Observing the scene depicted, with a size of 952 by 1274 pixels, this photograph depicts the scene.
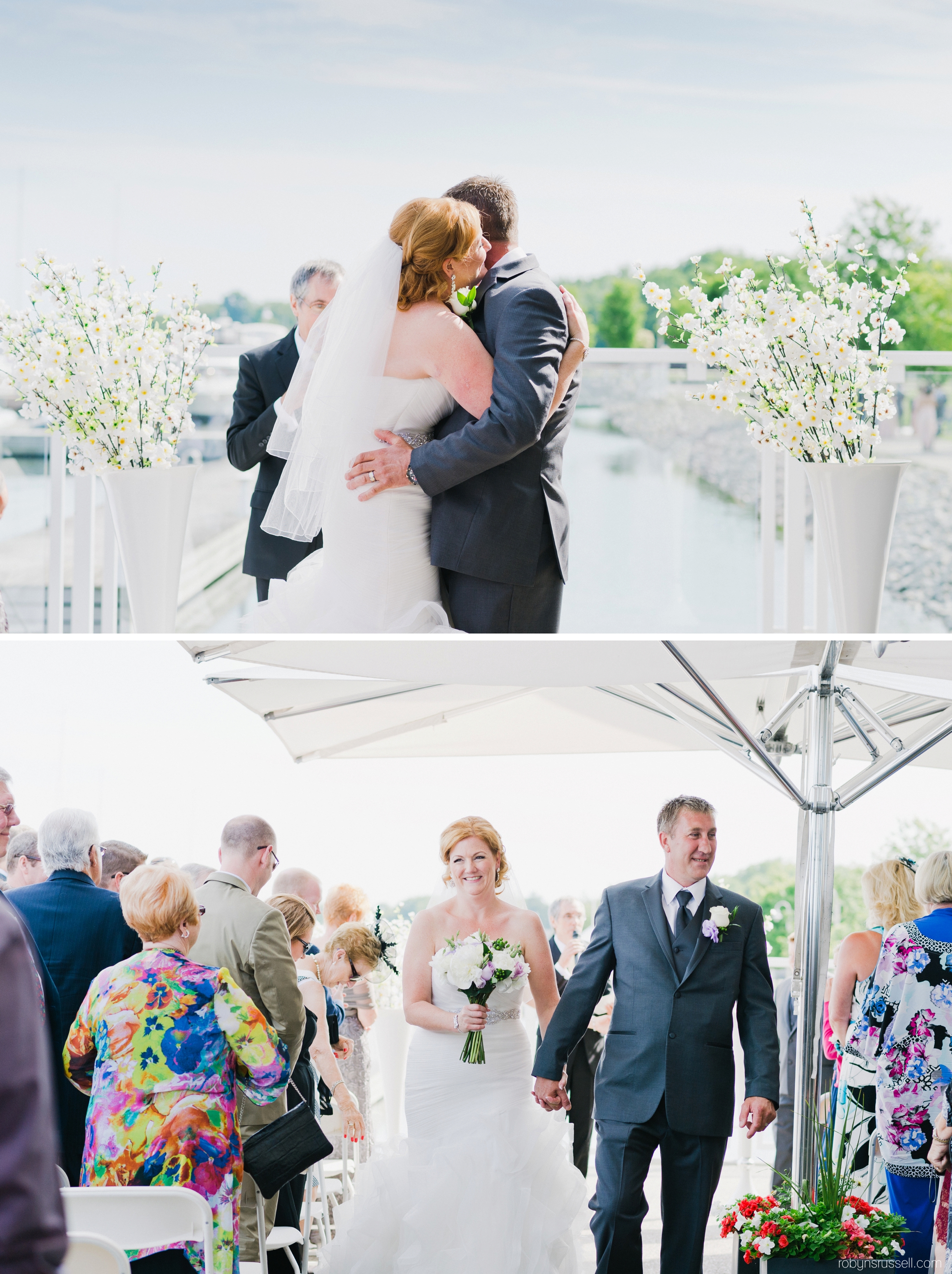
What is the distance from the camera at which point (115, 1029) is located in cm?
259

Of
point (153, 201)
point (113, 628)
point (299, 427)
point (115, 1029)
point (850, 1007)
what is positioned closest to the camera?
point (115, 1029)

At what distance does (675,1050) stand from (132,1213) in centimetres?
125

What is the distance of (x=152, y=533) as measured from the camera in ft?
13.7

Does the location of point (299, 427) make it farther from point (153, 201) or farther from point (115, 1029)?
point (153, 201)

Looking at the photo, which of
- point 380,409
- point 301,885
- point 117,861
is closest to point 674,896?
point 301,885

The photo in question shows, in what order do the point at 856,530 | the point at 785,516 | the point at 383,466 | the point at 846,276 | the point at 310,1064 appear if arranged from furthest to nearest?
the point at 846,276, the point at 785,516, the point at 856,530, the point at 310,1064, the point at 383,466

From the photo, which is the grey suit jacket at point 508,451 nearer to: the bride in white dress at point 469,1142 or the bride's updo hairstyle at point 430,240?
the bride's updo hairstyle at point 430,240

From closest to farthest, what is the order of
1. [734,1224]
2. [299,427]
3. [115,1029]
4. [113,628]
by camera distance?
[115,1029] → [734,1224] → [299,427] → [113,628]

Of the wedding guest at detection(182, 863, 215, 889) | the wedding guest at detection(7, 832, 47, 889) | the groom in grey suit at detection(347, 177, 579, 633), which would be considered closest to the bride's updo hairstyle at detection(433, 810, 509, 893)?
the groom in grey suit at detection(347, 177, 579, 633)

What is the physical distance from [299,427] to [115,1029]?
5.00ft

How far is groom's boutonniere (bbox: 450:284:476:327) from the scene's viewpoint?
3.13 m

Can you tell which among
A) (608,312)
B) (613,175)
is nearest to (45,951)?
(608,312)

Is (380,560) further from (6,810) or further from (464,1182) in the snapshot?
(464,1182)

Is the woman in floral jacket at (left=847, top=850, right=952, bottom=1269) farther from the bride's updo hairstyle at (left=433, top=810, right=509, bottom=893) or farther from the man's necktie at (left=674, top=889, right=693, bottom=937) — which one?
the bride's updo hairstyle at (left=433, top=810, right=509, bottom=893)
